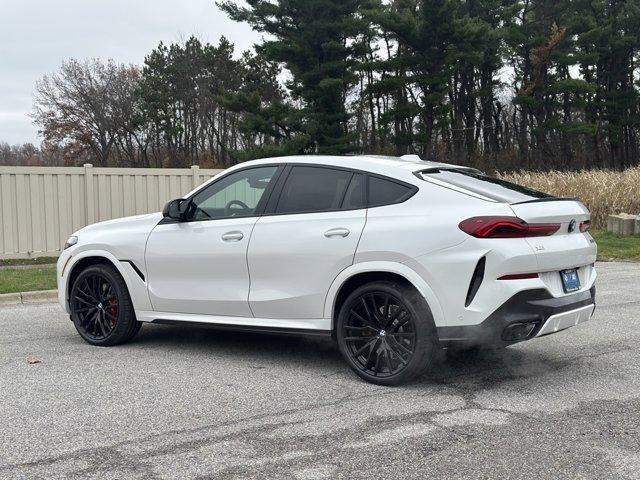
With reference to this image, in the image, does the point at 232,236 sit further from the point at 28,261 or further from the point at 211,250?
the point at 28,261

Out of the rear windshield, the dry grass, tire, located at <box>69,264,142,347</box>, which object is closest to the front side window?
tire, located at <box>69,264,142,347</box>

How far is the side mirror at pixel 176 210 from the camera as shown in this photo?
6266 mm

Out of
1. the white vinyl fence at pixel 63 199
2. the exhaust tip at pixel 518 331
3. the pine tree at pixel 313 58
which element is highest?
the pine tree at pixel 313 58

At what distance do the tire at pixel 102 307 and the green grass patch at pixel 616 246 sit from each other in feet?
37.8

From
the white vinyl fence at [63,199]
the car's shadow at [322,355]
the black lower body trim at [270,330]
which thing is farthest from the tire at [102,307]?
the white vinyl fence at [63,199]

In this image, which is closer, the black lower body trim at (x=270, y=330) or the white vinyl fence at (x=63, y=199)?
the black lower body trim at (x=270, y=330)

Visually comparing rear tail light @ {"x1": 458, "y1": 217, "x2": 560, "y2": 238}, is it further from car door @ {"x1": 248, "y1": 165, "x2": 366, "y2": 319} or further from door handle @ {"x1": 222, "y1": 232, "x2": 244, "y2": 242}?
door handle @ {"x1": 222, "y1": 232, "x2": 244, "y2": 242}

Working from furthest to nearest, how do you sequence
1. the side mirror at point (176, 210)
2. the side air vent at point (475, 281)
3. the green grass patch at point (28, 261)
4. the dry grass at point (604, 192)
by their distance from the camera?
the dry grass at point (604, 192) < the green grass patch at point (28, 261) < the side mirror at point (176, 210) < the side air vent at point (475, 281)

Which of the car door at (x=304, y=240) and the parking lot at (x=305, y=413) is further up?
the car door at (x=304, y=240)

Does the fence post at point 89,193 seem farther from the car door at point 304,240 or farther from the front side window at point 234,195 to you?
the car door at point 304,240

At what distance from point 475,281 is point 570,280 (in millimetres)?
877

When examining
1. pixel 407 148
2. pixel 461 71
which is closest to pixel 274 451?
pixel 407 148

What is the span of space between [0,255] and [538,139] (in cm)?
4197

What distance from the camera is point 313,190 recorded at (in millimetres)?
5762
